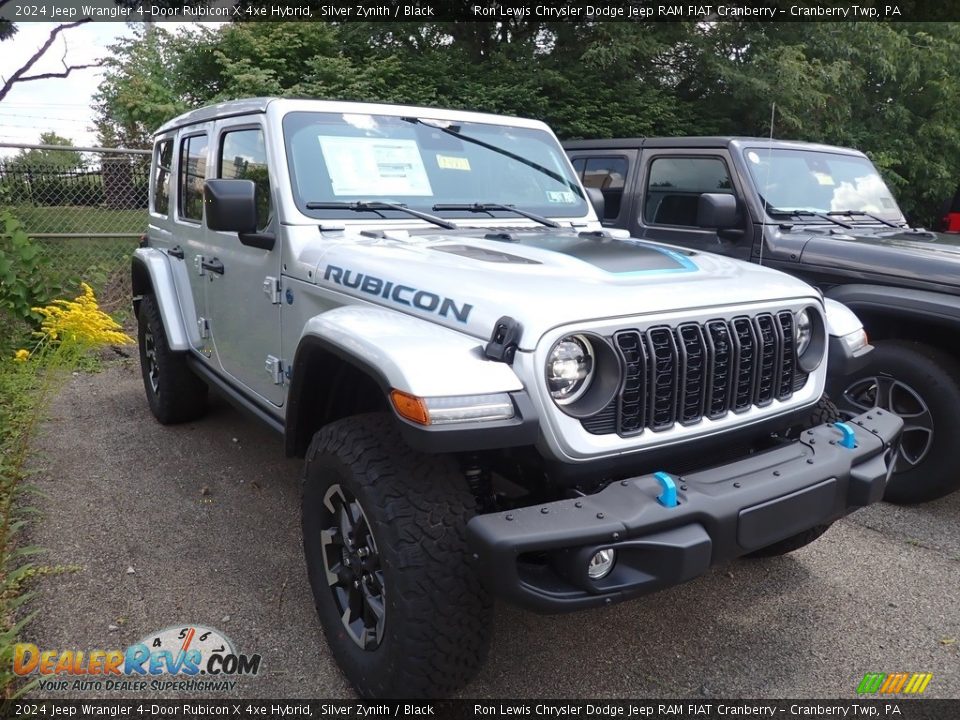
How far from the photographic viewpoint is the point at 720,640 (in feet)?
8.92

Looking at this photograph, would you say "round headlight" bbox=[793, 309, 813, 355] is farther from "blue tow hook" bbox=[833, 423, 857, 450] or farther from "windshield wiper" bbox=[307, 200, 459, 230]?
"windshield wiper" bbox=[307, 200, 459, 230]

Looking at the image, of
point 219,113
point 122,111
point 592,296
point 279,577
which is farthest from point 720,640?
point 122,111

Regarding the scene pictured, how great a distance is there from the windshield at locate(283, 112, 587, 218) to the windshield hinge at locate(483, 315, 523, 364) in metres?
1.27

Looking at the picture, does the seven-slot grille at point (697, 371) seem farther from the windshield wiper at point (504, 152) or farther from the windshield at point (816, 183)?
the windshield at point (816, 183)

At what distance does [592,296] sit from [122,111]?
1013cm

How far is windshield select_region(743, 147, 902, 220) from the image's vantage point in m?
4.77

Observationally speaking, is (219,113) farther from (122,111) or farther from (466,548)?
(122,111)

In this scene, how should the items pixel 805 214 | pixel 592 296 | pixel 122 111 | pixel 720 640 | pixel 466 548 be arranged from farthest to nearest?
pixel 122 111 < pixel 805 214 < pixel 720 640 < pixel 592 296 < pixel 466 548

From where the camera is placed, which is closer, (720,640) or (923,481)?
(720,640)

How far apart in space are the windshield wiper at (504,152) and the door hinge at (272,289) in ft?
3.24

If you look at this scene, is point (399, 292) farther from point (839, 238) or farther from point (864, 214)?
point (864, 214)

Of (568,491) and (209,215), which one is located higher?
(209,215)

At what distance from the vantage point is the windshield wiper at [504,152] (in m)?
3.42

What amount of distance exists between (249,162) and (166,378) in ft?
6.22
